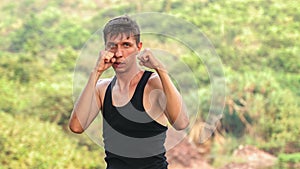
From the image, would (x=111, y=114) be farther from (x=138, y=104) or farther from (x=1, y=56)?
(x=1, y=56)

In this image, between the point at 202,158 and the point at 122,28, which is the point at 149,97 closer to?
the point at 122,28

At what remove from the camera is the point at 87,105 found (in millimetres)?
1694

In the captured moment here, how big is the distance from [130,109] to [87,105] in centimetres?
11

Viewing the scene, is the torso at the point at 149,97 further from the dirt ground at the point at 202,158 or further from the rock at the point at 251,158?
the rock at the point at 251,158

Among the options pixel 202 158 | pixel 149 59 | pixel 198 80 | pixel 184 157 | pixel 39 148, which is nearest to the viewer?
pixel 149 59

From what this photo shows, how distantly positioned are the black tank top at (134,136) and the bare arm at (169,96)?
43mm

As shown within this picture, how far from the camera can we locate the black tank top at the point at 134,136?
1.67m

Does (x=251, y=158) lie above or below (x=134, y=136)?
below

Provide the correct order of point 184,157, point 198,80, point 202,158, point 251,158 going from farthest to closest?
point 198,80 < point 251,158 < point 202,158 < point 184,157

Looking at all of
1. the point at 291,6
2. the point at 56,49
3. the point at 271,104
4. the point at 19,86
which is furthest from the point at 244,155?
the point at 291,6

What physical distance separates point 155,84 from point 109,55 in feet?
0.50

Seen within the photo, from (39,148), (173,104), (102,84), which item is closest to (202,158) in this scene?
(39,148)

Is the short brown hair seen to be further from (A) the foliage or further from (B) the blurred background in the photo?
(A) the foliage

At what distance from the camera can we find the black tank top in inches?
65.6
